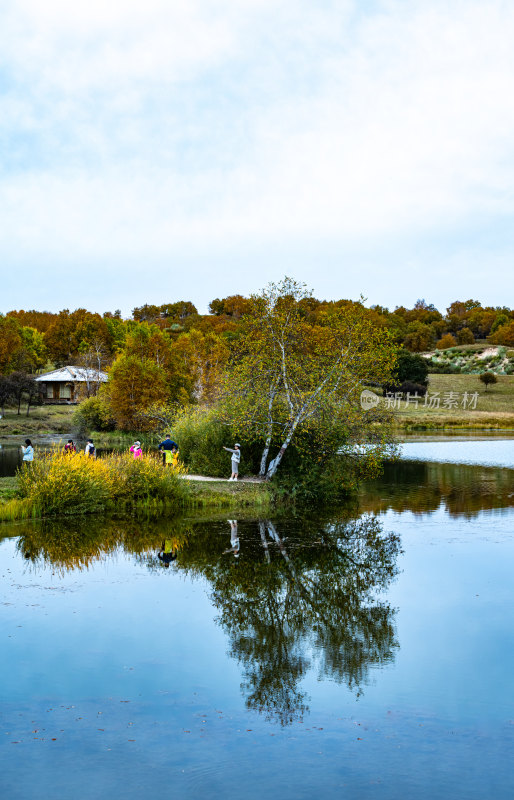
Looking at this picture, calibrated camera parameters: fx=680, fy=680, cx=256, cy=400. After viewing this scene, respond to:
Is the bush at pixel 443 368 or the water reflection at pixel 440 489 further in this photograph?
the bush at pixel 443 368

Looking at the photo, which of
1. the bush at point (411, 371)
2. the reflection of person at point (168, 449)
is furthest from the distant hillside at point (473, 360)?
the reflection of person at point (168, 449)

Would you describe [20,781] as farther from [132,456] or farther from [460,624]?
[132,456]

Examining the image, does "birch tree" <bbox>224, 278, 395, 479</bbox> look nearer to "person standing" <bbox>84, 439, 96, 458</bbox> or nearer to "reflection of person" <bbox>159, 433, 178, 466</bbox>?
"reflection of person" <bbox>159, 433, 178, 466</bbox>

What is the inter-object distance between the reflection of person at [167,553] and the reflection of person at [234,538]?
4.56 ft

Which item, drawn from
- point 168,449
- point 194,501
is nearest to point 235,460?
point 168,449

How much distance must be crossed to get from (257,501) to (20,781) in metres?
17.2

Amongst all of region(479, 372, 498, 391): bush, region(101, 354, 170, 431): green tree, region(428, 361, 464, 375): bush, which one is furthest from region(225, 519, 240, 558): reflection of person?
region(428, 361, 464, 375): bush

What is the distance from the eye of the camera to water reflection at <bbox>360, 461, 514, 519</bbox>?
2545cm

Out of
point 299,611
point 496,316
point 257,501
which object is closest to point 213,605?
point 299,611

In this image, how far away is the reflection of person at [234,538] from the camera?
17359 millimetres

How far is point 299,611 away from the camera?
1259cm

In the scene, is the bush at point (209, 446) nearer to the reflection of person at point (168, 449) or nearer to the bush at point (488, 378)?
the reflection of person at point (168, 449)

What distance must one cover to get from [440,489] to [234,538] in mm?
14433

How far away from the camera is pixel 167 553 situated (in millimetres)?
17188
